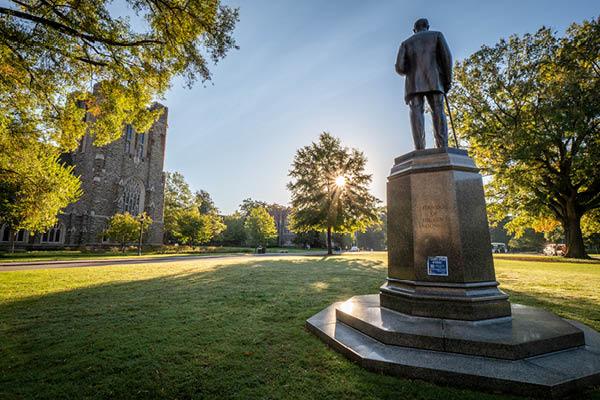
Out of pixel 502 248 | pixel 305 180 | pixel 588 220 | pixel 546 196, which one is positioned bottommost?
pixel 502 248

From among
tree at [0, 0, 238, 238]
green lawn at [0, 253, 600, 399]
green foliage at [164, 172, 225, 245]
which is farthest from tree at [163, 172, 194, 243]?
green lawn at [0, 253, 600, 399]

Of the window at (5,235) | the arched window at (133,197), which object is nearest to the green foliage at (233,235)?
the arched window at (133,197)

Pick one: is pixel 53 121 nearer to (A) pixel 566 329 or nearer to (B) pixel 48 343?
(B) pixel 48 343

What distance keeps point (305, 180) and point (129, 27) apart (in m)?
21.7

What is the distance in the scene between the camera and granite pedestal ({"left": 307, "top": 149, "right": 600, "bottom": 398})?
257 centimetres

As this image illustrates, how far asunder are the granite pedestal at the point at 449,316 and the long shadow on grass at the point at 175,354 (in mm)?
303

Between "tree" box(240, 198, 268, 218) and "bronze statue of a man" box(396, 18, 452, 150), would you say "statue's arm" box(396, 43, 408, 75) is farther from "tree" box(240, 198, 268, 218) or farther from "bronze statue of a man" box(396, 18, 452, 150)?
"tree" box(240, 198, 268, 218)

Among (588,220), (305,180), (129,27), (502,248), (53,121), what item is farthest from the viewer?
(502,248)

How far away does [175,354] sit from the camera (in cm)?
319

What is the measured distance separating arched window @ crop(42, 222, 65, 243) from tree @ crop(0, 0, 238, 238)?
91.8 feet

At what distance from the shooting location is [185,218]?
39.9 meters

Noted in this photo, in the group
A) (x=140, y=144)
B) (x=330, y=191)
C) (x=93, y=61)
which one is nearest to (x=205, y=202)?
(x=140, y=144)

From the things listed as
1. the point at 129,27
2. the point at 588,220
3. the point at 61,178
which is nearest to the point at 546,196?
the point at 588,220

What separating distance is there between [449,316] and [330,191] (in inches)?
1027
